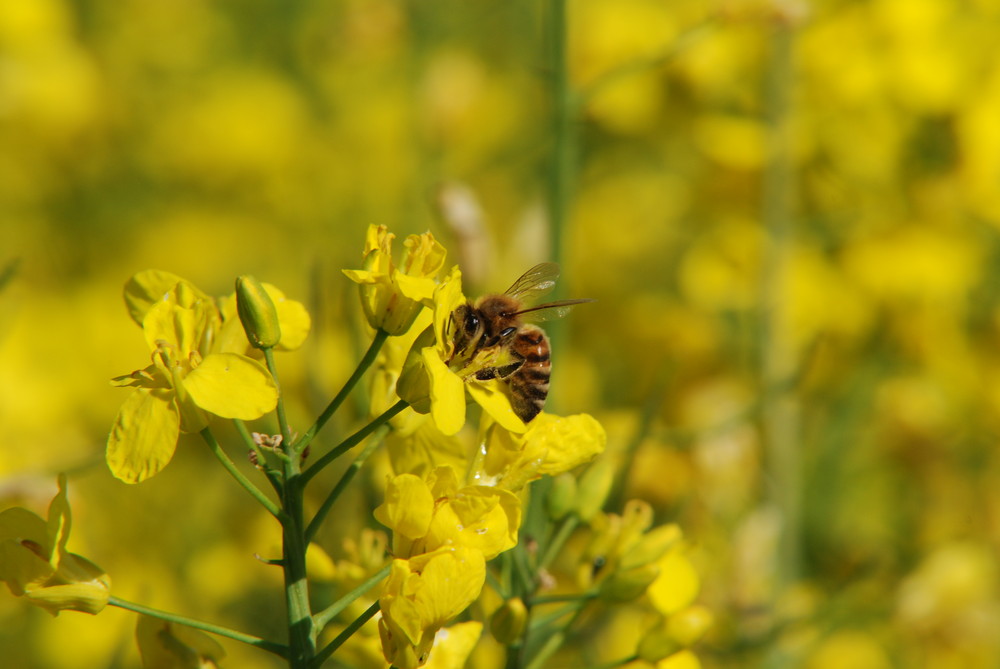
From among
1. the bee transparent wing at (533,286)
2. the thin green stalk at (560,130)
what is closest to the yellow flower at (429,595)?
the bee transparent wing at (533,286)

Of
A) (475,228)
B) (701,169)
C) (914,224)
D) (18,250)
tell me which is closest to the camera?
(475,228)

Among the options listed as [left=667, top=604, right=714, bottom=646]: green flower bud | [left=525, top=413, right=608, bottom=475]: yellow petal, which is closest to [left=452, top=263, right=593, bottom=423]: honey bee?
[left=525, top=413, right=608, bottom=475]: yellow petal

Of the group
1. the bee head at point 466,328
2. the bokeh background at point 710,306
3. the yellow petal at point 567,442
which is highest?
the bee head at point 466,328

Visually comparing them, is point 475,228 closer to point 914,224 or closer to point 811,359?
point 811,359

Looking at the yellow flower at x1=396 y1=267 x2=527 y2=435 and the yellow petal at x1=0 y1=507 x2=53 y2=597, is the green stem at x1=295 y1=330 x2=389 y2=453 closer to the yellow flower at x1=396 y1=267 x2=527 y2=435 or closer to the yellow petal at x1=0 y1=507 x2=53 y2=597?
the yellow flower at x1=396 y1=267 x2=527 y2=435

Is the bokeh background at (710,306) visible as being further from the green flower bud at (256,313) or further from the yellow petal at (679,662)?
the green flower bud at (256,313)

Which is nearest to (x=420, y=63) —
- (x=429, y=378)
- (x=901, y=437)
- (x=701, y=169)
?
(x=701, y=169)

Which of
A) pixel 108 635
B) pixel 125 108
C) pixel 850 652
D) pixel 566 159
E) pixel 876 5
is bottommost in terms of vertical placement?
pixel 850 652
